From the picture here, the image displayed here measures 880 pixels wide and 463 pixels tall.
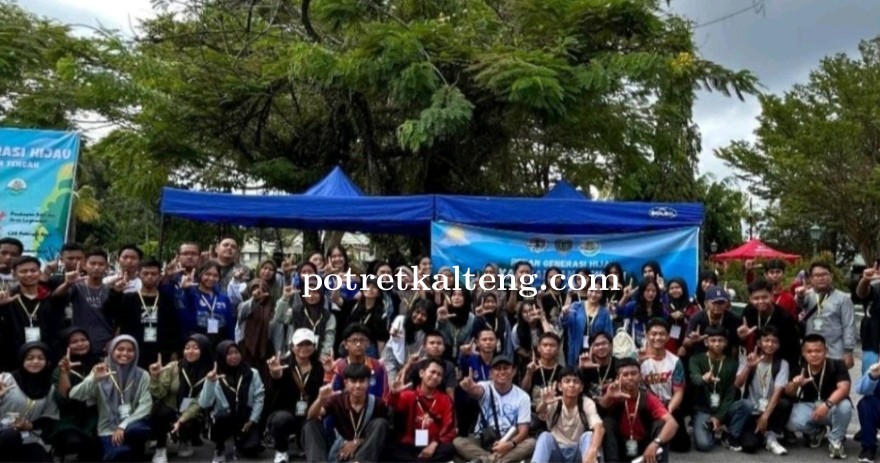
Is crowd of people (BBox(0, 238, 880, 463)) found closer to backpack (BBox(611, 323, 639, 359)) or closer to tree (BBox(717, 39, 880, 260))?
backpack (BBox(611, 323, 639, 359))

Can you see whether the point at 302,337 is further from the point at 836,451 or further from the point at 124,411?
the point at 836,451

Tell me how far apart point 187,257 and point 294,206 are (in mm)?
2197

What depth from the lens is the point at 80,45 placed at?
1240cm

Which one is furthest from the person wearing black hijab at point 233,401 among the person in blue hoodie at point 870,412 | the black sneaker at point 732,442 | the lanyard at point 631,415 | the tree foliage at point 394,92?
the tree foliage at point 394,92

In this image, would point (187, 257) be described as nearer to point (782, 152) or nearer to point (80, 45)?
point (80, 45)

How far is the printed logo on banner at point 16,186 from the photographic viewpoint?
6863 millimetres

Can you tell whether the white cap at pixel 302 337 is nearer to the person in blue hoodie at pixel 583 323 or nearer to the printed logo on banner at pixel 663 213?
the person in blue hoodie at pixel 583 323

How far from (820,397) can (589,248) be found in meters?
2.75

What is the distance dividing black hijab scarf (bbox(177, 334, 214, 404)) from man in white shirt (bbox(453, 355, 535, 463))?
6.81 ft

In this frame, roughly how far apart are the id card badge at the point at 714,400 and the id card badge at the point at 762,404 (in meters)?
0.32

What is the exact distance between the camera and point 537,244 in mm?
8516

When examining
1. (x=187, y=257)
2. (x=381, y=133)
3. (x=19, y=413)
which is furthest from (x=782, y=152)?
(x=19, y=413)

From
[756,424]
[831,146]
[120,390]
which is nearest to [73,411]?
[120,390]

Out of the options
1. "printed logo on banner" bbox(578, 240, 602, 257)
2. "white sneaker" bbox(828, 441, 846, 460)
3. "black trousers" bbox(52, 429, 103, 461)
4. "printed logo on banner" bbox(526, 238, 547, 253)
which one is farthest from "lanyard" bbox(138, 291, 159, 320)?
"white sneaker" bbox(828, 441, 846, 460)
